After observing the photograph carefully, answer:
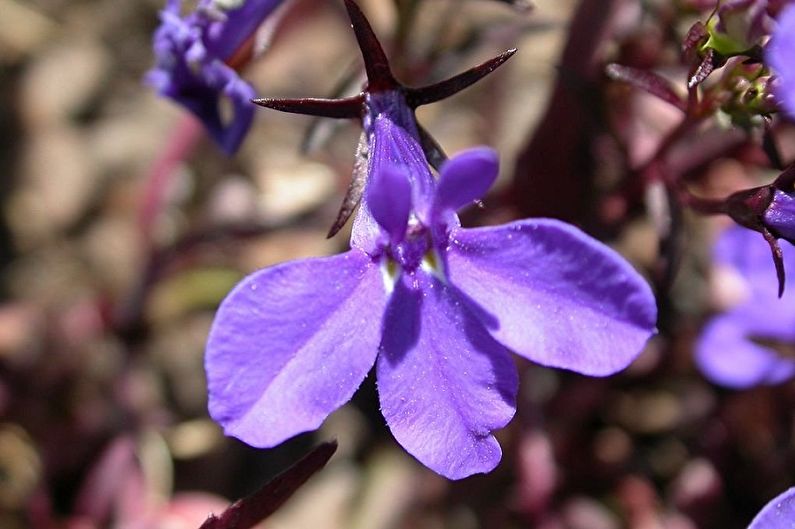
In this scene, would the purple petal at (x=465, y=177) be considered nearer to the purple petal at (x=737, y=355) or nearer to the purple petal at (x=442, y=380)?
the purple petal at (x=442, y=380)

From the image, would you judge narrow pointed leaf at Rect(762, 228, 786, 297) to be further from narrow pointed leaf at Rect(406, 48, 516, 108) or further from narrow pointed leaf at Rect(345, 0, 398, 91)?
narrow pointed leaf at Rect(345, 0, 398, 91)

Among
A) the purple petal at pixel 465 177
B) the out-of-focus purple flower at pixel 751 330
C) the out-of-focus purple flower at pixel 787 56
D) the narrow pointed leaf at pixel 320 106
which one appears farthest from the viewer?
the out-of-focus purple flower at pixel 751 330

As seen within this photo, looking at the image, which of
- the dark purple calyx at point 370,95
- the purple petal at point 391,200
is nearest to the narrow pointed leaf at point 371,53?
the dark purple calyx at point 370,95

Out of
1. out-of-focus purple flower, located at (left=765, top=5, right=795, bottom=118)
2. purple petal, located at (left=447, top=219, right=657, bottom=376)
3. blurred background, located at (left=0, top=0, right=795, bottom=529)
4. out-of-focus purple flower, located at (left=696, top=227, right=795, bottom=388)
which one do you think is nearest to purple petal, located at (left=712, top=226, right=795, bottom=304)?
out-of-focus purple flower, located at (left=696, top=227, right=795, bottom=388)

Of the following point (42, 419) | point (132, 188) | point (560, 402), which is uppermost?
point (132, 188)

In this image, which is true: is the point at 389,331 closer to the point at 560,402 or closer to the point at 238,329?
the point at 238,329

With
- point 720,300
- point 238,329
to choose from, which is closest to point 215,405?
point 238,329
